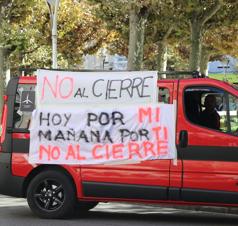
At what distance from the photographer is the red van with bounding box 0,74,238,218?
8.07m

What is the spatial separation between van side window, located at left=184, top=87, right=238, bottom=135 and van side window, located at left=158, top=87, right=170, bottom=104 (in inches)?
9.8

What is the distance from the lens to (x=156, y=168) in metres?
8.32

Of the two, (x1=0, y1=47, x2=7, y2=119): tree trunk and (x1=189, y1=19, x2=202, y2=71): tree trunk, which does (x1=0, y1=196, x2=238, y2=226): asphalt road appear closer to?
(x1=189, y1=19, x2=202, y2=71): tree trunk

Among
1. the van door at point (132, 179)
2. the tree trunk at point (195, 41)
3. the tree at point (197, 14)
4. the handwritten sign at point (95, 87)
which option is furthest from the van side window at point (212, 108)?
the tree trunk at point (195, 41)

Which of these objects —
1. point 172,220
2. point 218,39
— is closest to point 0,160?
point 172,220

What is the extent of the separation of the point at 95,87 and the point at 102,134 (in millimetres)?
667

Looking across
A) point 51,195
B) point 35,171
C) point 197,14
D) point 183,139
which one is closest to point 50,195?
point 51,195

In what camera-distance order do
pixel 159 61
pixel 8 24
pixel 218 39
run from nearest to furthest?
pixel 8 24, pixel 159 61, pixel 218 39

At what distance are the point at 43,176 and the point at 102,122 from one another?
1157 millimetres

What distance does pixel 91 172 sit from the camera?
858 centimetres

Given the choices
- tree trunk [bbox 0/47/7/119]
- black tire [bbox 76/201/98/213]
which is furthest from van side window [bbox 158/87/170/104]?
tree trunk [bbox 0/47/7/119]

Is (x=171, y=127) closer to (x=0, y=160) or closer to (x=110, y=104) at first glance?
(x=110, y=104)

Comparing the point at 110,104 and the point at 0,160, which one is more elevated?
the point at 110,104

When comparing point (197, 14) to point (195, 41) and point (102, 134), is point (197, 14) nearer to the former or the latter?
point (195, 41)
